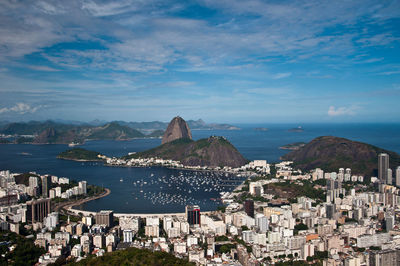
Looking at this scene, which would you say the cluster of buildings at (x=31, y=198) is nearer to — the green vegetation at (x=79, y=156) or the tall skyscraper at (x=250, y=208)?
the tall skyscraper at (x=250, y=208)

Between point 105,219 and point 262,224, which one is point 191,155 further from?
point 262,224

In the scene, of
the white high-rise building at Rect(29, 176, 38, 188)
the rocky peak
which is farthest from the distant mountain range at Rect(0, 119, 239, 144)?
the white high-rise building at Rect(29, 176, 38, 188)

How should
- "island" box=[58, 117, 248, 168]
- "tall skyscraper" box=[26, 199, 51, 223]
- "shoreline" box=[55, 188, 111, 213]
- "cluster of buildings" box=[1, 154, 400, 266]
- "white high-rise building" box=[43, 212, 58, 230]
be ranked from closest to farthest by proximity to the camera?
"cluster of buildings" box=[1, 154, 400, 266] < "white high-rise building" box=[43, 212, 58, 230] < "tall skyscraper" box=[26, 199, 51, 223] < "shoreline" box=[55, 188, 111, 213] < "island" box=[58, 117, 248, 168]

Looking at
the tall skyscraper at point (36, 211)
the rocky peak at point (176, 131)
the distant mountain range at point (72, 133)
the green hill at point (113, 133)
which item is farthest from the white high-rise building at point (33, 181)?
the green hill at point (113, 133)

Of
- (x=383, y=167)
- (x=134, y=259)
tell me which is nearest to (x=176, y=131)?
(x=383, y=167)

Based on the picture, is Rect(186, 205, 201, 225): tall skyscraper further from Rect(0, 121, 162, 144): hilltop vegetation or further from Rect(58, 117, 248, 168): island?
Rect(0, 121, 162, 144): hilltop vegetation
